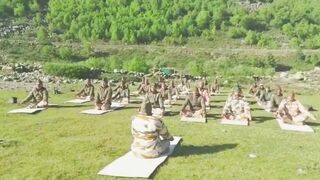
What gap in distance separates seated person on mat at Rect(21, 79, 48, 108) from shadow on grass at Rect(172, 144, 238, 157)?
10.3 meters

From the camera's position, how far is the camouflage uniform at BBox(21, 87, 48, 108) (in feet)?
74.6

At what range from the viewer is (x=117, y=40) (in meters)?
109

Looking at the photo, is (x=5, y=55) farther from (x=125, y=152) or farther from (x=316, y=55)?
(x=125, y=152)

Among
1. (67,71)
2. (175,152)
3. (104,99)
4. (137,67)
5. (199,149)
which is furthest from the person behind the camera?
(137,67)

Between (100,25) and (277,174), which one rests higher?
(100,25)

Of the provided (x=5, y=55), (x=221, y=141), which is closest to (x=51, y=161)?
(x=221, y=141)

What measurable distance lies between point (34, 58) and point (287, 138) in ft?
229

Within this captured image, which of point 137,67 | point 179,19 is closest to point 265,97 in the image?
point 137,67

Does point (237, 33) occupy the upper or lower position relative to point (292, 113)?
upper

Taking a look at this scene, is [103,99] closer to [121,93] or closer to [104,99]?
[104,99]

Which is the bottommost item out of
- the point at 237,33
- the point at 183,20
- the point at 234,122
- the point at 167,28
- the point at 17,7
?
the point at 234,122

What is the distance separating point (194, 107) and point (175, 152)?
6.78 metres

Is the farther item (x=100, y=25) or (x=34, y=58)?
(x=100, y=25)

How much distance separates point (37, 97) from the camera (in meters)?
23.0
